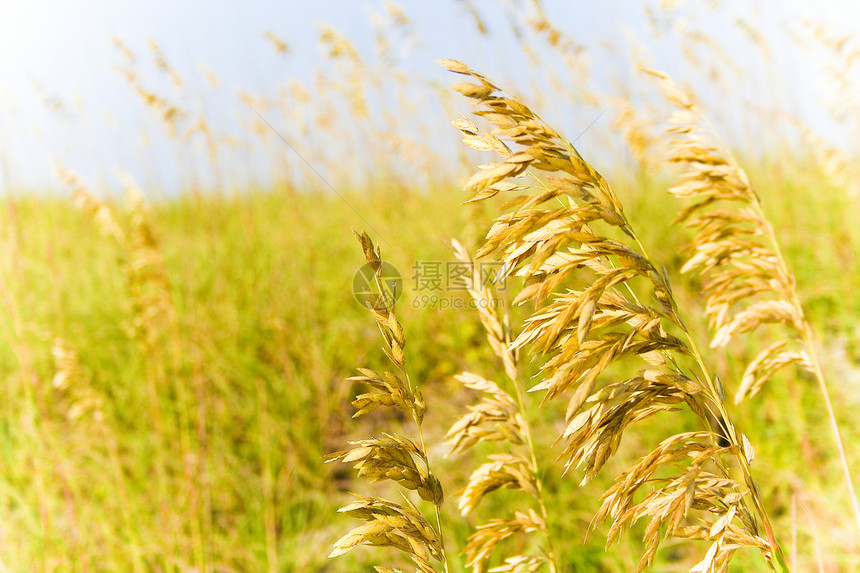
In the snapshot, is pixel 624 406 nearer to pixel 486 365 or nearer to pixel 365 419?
pixel 486 365

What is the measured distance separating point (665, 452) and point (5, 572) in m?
2.07

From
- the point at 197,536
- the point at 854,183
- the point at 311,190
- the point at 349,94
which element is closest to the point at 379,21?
the point at 349,94

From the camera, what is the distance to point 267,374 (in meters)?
3.15

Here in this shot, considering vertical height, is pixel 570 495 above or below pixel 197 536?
below

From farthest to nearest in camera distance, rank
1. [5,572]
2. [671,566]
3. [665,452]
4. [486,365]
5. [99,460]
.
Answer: [486,365], [99,460], [671,566], [5,572], [665,452]

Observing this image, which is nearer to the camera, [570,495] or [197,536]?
[197,536]

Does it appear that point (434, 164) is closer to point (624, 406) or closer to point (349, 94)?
point (349, 94)

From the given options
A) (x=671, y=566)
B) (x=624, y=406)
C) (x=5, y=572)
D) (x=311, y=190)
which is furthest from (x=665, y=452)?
(x=311, y=190)

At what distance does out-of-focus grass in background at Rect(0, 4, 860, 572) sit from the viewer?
2.20 m

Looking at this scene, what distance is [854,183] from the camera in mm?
3797

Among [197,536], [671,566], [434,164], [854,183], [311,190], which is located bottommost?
[671,566]

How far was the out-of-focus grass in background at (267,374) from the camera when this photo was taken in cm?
220

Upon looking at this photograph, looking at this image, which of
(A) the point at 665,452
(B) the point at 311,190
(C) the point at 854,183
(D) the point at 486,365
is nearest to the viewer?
(A) the point at 665,452

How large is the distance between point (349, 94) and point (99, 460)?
11.8 ft
